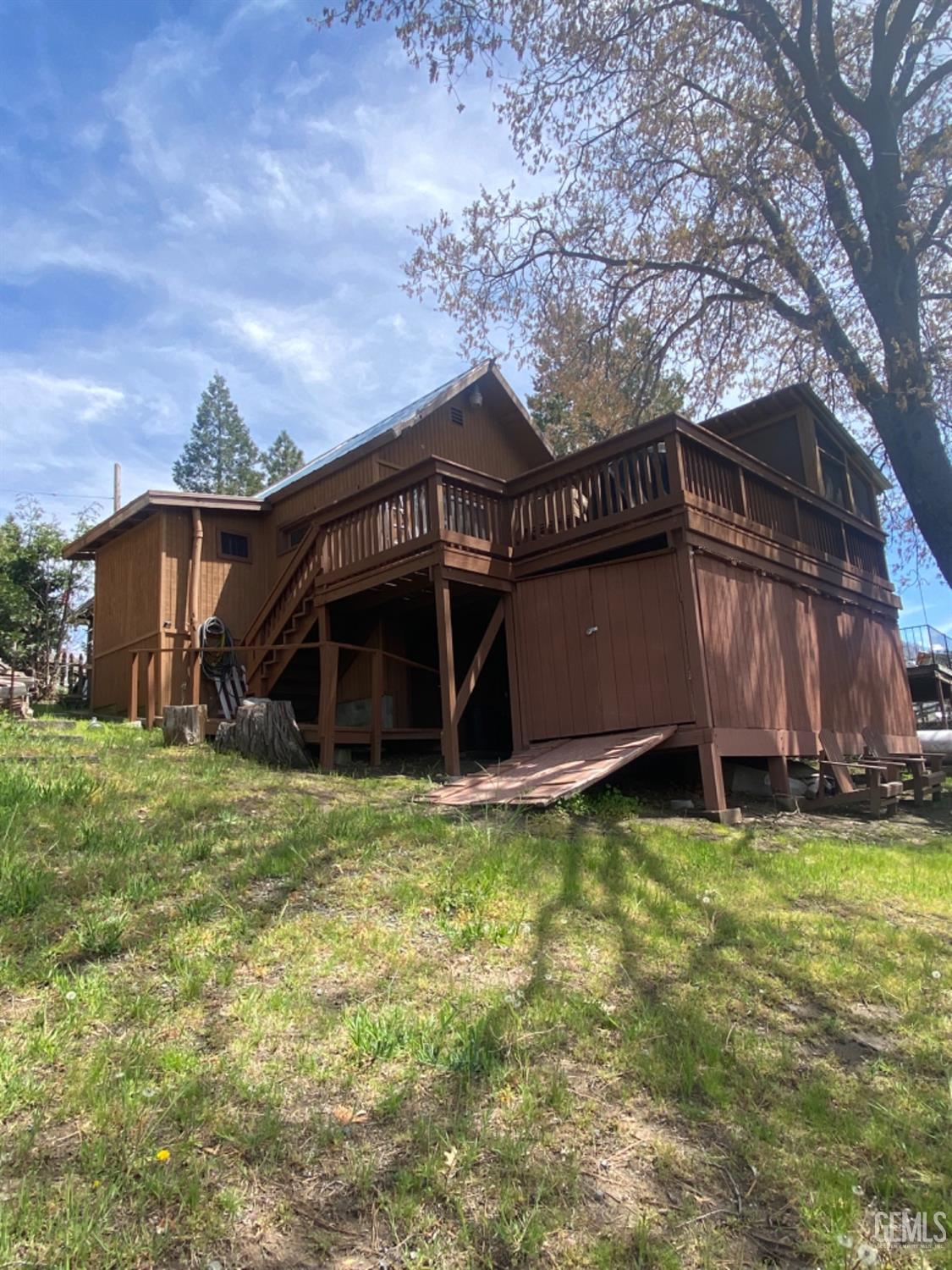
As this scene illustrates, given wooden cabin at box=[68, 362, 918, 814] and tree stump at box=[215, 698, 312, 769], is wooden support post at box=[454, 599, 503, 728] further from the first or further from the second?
tree stump at box=[215, 698, 312, 769]

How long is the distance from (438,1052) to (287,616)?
954 centimetres

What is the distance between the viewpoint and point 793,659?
1048 cm

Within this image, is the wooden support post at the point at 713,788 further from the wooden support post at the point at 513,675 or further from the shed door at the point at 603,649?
the wooden support post at the point at 513,675

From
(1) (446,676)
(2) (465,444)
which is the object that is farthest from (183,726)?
(2) (465,444)

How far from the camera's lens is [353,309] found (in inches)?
495

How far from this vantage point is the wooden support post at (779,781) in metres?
9.36

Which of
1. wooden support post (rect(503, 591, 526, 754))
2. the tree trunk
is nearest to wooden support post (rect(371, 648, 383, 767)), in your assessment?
wooden support post (rect(503, 591, 526, 754))

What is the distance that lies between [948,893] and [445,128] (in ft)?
33.9

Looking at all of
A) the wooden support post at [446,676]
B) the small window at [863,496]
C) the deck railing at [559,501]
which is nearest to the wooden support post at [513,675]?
the deck railing at [559,501]

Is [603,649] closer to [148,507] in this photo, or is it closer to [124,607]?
[148,507]

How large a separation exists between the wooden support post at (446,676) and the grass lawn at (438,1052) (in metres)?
3.57
